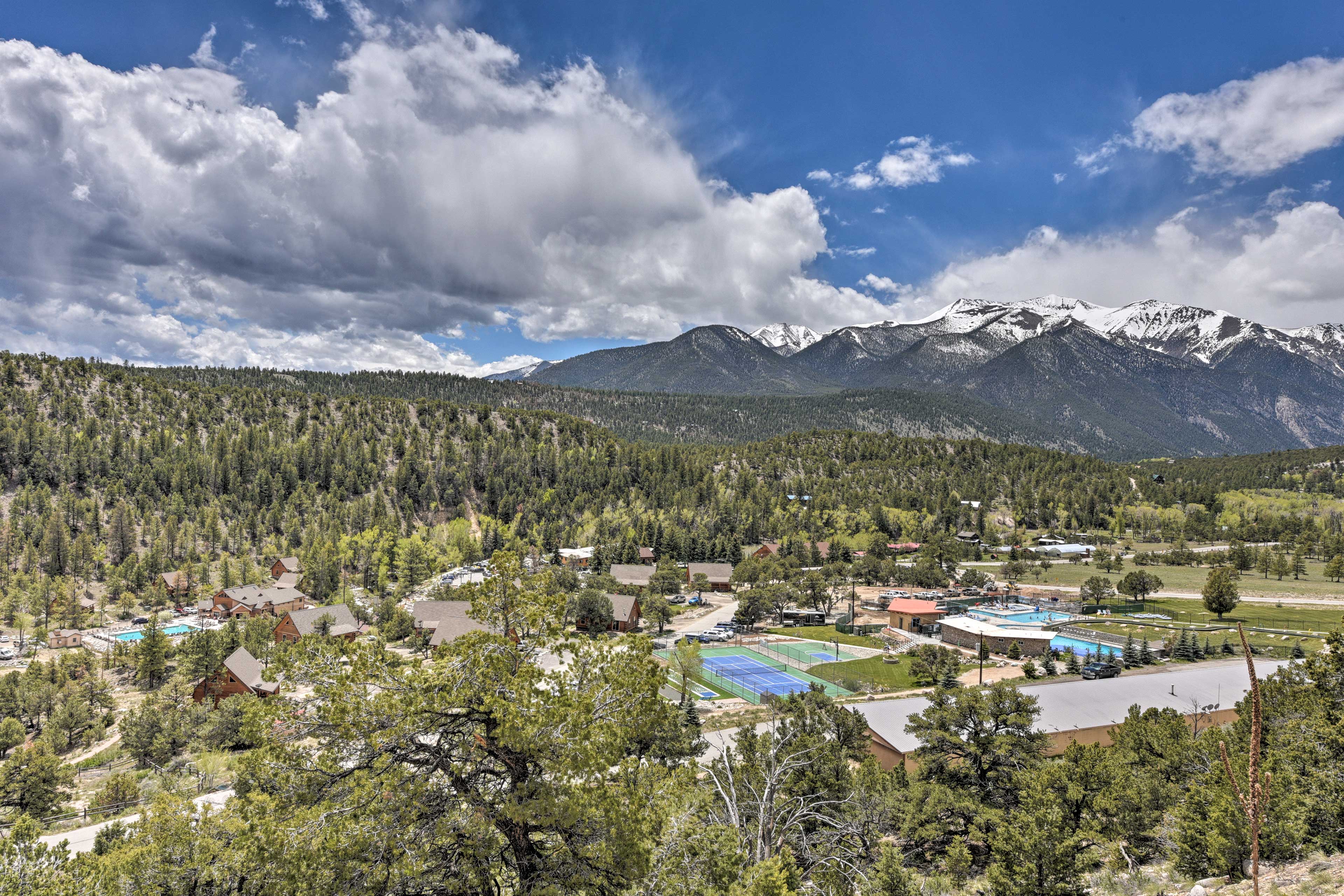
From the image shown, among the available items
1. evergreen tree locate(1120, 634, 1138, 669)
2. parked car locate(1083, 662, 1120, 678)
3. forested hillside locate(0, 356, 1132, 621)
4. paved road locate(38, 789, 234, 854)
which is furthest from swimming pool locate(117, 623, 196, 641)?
evergreen tree locate(1120, 634, 1138, 669)

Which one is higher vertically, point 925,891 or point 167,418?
point 167,418

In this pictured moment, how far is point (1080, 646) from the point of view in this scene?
5819 cm

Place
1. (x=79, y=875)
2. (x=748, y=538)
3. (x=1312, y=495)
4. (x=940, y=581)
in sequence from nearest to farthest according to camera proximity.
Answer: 1. (x=79, y=875)
2. (x=940, y=581)
3. (x=748, y=538)
4. (x=1312, y=495)

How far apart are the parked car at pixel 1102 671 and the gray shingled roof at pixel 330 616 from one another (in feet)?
198

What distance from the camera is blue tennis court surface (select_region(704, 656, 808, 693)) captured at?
153ft

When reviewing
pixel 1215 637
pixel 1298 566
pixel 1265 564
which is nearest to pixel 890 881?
pixel 1215 637

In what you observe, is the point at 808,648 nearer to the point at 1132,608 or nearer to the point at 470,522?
the point at 1132,608

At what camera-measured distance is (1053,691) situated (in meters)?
34.7

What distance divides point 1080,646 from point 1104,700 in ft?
92.7

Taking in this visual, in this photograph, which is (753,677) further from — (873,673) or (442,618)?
(442,618)

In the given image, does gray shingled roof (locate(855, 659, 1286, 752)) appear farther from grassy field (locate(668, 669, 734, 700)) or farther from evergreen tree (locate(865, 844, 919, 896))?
grassy field (locate(668, 669, 734, 700))

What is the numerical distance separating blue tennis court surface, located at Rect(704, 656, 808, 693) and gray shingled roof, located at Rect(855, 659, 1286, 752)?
1244 cm

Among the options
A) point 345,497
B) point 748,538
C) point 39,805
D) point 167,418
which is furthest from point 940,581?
point 167,418

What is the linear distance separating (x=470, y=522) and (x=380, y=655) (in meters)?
132
